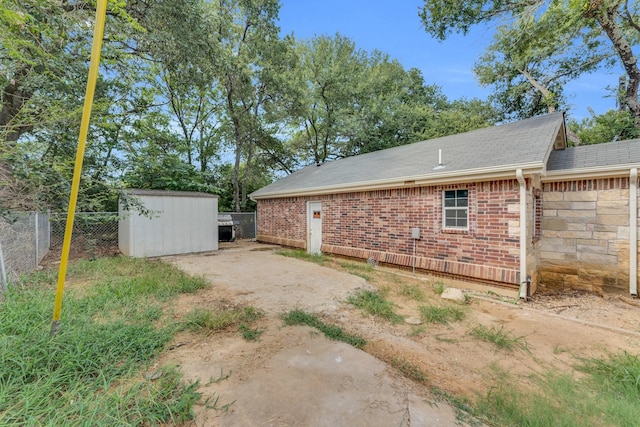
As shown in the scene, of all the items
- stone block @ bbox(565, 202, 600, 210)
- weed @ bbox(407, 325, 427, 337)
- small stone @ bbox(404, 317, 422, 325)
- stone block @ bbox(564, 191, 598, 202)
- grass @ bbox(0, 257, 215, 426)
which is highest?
stone block @ bbox(564, 191, 598, 202)

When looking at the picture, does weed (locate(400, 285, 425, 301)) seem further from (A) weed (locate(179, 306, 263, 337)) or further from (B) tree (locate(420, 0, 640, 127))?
(B) tree (locate(420, 0, 640, 127))

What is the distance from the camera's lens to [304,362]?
2695mm

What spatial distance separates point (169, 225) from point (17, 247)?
13.2ft

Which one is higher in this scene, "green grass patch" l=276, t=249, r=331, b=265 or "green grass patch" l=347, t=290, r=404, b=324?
"green grass patch" l=276, t=249, r=331, b=265

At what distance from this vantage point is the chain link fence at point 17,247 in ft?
12.9

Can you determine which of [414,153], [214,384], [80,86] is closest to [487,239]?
[414,153]

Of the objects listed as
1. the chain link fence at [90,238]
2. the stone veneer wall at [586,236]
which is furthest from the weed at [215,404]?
the chain link fence at [90,238]

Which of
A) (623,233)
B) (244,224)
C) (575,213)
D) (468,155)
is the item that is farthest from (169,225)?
(623,233)

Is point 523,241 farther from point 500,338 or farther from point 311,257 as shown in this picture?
point 311,257

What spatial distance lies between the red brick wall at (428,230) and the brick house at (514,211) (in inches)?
0.9

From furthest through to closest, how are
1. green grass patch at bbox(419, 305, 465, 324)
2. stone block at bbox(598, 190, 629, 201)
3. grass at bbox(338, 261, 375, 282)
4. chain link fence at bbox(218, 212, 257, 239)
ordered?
chain link fence at bbox(218, 212, 257, 239)
grass at bbox(338, 261, 375, 282)
stone block at bbox(598, 190, 629, 201)
green grass patch at bbox(419, 305, 465, 324)

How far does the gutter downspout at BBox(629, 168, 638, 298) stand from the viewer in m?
5.07

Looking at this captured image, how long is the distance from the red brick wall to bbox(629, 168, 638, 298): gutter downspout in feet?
7.06

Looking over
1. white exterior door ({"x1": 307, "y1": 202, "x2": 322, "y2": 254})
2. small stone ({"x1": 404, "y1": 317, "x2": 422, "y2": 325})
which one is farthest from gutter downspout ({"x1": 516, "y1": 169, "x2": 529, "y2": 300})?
white exterior door ({"x1": 307, "y1": 202, "x2": 322, "y2": 254})
